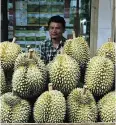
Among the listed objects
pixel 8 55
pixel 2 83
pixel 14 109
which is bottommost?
pixel 14 109

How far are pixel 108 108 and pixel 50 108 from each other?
264 mm

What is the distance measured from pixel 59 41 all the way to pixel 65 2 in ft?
5.32

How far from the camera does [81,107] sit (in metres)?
1.56

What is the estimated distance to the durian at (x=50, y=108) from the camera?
1.51m

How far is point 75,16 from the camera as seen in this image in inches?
167

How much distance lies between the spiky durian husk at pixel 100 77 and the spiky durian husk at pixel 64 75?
7 centimetres

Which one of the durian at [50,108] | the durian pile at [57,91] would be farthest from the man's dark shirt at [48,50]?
the durian at [50,108]

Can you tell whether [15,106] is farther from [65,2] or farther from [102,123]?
[65,2]

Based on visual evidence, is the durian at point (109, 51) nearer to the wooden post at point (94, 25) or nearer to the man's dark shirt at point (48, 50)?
the man's dark shirt at point (48, 50)

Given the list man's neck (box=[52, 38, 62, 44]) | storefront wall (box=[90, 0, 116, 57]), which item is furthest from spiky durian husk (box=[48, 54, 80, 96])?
storefront wall (box=[90, 0, 116, 57])

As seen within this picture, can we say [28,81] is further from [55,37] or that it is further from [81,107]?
[55,37]

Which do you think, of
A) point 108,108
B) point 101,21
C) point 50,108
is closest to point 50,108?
point 50,108

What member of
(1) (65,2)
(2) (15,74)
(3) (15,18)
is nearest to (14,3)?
(3) (15,18)

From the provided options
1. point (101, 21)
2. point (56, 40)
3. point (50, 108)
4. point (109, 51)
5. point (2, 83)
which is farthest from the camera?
point (101, 21)
